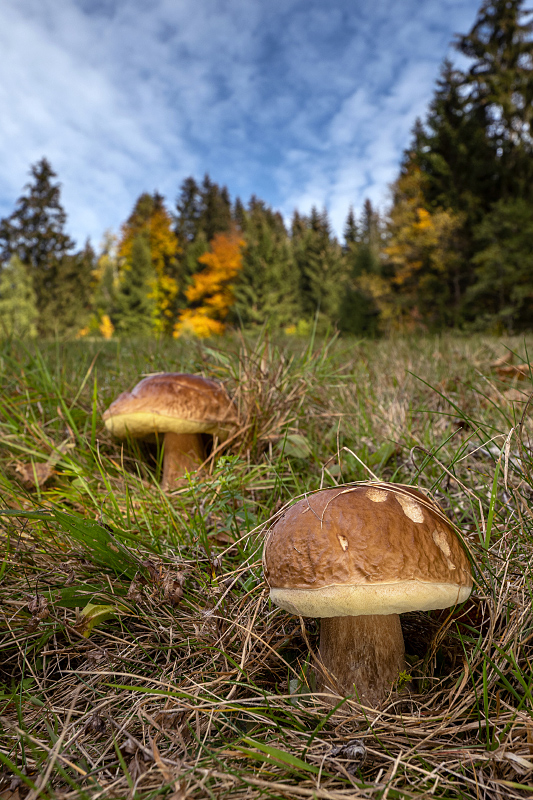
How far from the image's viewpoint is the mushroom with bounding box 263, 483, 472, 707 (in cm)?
89

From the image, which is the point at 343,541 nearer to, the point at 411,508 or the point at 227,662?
the point at 411,508

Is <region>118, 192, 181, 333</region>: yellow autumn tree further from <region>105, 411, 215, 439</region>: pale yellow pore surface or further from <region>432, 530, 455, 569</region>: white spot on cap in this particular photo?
<region>432, 530, 455, 569</region>: white spot on cap

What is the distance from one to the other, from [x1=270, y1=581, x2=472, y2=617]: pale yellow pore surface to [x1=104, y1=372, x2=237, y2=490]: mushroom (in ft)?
3.93

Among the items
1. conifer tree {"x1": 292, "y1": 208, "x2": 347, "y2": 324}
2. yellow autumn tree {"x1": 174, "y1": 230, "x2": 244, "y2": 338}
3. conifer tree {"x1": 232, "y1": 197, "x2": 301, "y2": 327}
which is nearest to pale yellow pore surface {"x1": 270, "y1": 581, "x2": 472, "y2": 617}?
conifer tree {"x1": 232, "y1": 197, "x2": 301, "y2": 327}

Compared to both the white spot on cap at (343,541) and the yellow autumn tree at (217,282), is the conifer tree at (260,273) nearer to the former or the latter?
the yellow autumn tree at (217,282)

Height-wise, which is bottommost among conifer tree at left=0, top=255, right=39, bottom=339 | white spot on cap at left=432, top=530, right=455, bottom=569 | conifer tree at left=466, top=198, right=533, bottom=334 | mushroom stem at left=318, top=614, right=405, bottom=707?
mushroom stem at left=318, top=614, right=405, bottom=707

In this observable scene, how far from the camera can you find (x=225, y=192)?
156ft

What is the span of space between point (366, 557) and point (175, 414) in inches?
49.7

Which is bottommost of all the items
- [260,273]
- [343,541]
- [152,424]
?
[343,541]

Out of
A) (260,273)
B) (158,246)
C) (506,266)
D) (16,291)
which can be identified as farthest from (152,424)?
(158,246)

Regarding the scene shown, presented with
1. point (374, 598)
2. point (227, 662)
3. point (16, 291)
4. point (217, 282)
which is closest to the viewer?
point (374, 598)

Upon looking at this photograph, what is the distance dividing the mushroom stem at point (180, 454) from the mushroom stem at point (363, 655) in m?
1.21

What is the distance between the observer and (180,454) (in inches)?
86.0

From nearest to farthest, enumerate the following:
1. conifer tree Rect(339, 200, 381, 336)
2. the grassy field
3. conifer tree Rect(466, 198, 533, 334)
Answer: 1. the grassy field
2. conifer tree Rect(466, 198, 533, 334)
3. conifer tree Rect(339, 200, 381, 336)
